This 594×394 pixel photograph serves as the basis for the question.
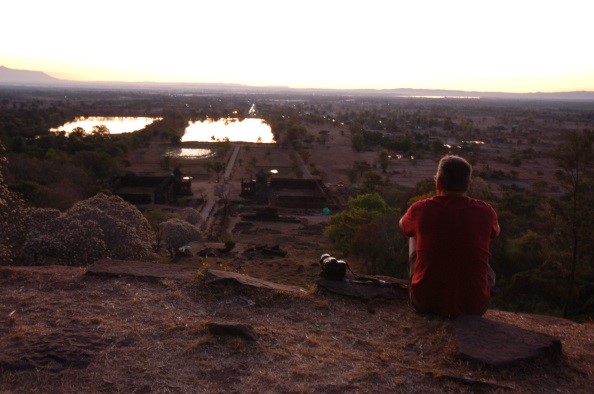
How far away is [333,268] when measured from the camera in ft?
19.1

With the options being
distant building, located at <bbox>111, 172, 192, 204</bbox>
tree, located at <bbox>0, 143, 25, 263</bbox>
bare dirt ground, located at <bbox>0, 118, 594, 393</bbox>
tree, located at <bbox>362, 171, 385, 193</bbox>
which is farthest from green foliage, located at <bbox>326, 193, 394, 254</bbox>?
distant building, located at <bbox>111, 172, 192, 204</bbox>

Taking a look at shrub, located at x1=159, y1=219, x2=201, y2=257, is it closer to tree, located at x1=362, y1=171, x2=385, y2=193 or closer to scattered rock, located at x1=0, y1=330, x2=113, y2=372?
scattered rock, located at x1=0, y1=330, x2=113, y2=372

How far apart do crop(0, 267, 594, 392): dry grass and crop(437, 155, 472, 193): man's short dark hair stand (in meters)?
1.18

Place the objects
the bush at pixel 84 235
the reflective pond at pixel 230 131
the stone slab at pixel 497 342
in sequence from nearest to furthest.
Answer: the stone slab at pixel 497 342 → the bush at pixel 84 235 → the reflective pond at pixel 230 131

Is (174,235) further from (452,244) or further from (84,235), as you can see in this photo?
(452,244)

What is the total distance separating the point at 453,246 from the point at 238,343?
1.86 metres

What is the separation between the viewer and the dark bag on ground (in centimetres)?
579

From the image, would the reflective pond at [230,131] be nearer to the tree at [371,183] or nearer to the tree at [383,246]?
the tree at [371,183]

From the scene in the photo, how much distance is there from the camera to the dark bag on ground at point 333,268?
579 centimetres

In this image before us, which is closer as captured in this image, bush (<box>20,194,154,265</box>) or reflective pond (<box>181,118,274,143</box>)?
bush (<box>20,194,154,265</box>)

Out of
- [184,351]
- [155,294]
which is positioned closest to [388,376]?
[184,351]

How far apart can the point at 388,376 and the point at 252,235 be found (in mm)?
20533

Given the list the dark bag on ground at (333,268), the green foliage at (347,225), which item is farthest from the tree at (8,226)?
the green foliage at (347,225)

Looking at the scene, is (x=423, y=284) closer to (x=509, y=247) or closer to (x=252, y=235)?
(x=509, y=247)
